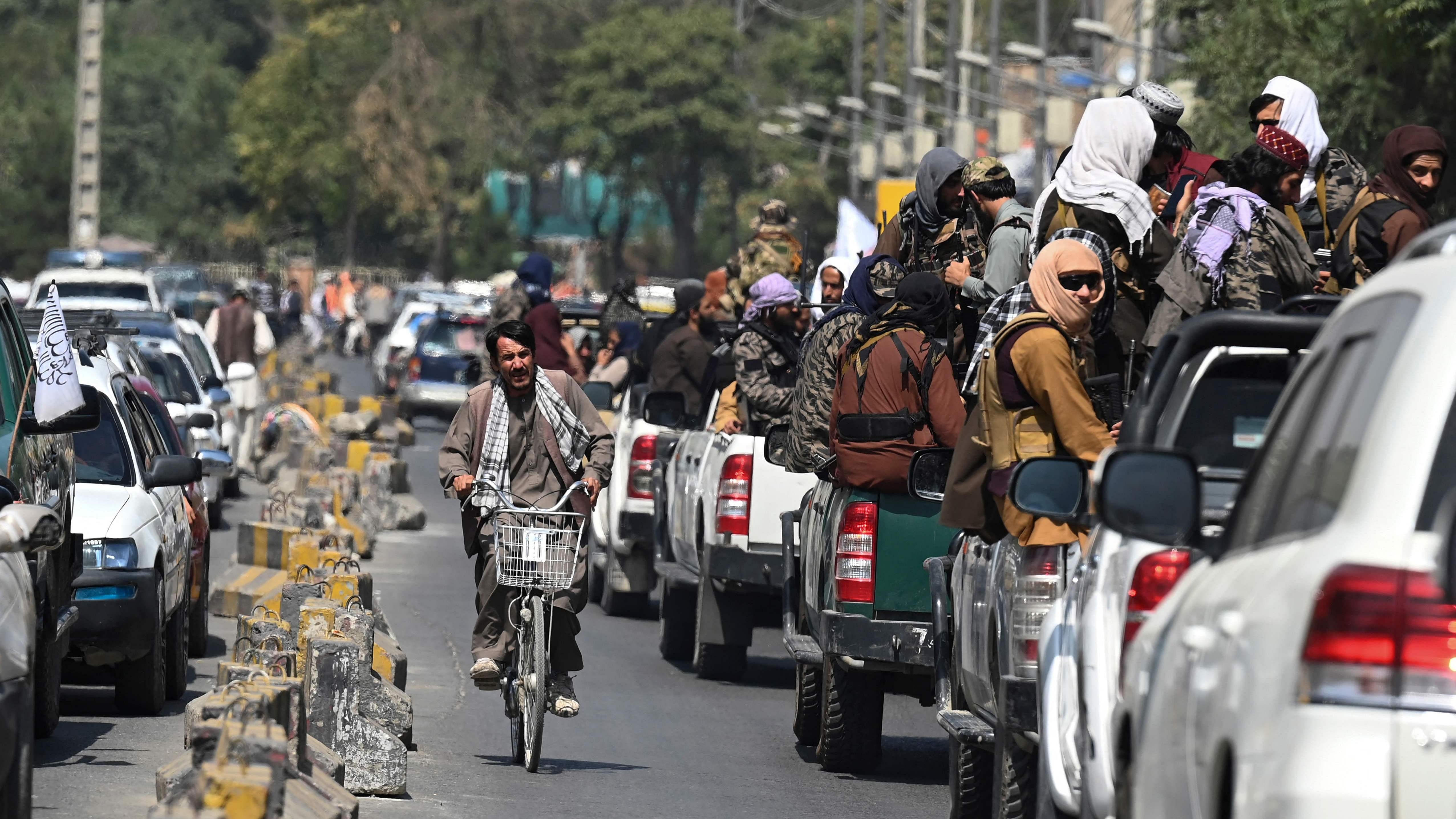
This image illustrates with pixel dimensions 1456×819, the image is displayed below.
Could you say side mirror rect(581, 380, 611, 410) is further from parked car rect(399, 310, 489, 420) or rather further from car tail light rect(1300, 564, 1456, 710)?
parked car rect(399, 310, 489, 420)

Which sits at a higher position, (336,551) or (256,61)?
(256,61)

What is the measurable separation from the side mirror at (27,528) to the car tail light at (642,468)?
1027 cm

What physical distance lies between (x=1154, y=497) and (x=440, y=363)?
106 feet

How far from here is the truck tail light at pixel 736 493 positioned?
41.8 ft

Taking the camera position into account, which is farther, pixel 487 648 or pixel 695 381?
pixel 695 381

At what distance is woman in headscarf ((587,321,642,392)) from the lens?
20.3m

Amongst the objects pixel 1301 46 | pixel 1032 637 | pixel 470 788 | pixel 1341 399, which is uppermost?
pixel 1301 46

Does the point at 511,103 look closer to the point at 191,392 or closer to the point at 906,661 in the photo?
the point at 191,392

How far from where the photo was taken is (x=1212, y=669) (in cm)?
419

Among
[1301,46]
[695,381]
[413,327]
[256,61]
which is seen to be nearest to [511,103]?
[256,61]

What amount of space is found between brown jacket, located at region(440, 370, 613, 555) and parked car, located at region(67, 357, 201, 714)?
1484mm

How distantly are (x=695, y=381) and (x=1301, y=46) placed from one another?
1017 cm

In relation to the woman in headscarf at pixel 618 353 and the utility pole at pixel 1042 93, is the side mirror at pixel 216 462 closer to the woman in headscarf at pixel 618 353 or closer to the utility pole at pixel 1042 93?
the woman in headscarf at pixel 618 353

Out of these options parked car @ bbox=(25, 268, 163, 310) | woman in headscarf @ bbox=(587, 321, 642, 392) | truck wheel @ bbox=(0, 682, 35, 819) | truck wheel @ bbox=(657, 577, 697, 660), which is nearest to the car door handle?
truck wheel @ bbox=(0, 682, 35, 819)
